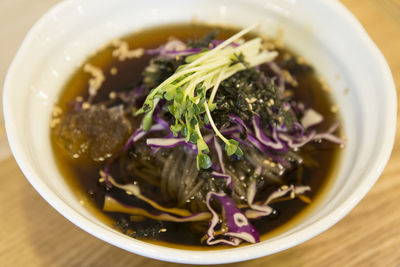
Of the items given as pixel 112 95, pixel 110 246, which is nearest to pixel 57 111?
pixel 112 95

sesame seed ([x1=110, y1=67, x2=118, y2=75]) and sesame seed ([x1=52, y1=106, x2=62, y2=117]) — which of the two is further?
sesame seed ([x1=110, y1=67, x2=118, y2=75])

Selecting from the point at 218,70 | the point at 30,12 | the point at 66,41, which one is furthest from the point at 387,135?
the point at 30,12

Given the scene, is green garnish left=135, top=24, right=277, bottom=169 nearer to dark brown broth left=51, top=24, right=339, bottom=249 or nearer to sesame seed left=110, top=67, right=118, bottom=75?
dark brown broth left=51, top=24, right=339, bottom=249

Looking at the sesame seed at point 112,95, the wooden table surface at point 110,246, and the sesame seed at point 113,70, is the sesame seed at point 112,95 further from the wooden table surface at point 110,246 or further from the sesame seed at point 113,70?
the wooden table surface at point 110,246

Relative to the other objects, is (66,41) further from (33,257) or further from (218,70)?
(33,257)

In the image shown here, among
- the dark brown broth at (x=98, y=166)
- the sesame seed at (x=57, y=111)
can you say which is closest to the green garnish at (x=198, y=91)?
the dark brown broth at (x=98, y=166)

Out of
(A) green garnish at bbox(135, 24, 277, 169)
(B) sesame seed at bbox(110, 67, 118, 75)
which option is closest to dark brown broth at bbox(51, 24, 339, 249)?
(B) sesame seed at bbox(110, 67, 118, 75)
